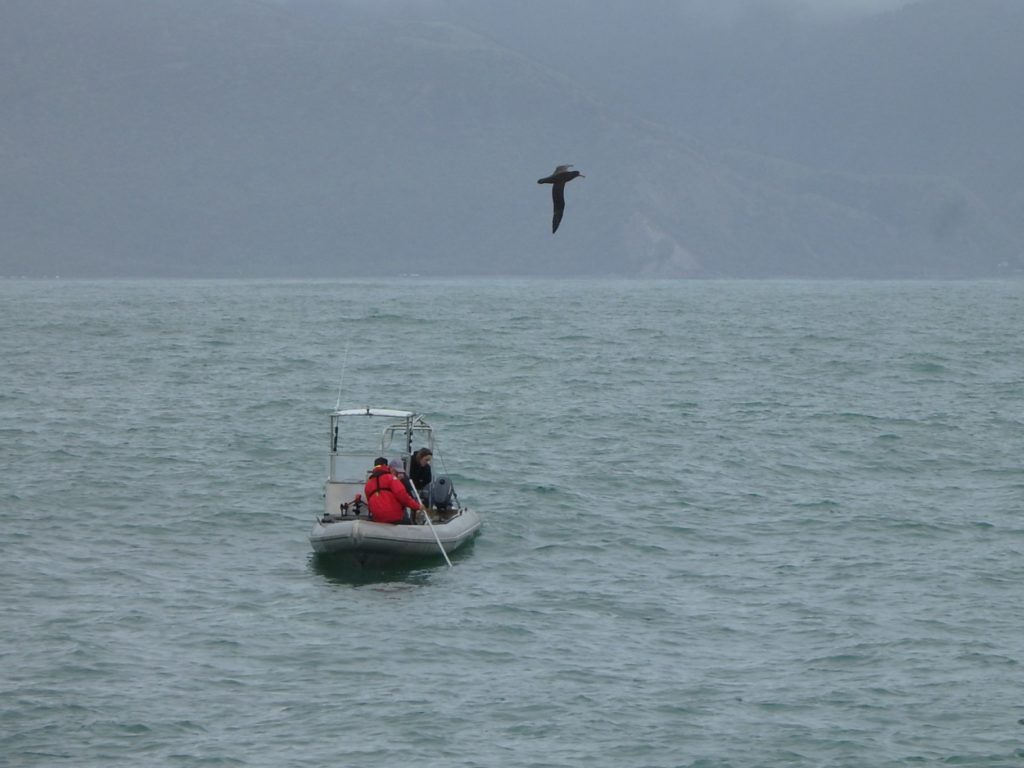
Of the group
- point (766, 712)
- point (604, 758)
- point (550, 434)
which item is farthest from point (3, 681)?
point (550, 434)

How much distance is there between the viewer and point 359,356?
72.7m

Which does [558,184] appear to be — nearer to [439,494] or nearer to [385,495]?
[385,495]

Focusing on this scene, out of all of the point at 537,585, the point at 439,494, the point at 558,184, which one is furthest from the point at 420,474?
the point at 558,184

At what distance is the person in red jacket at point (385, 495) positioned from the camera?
27844 millimetres

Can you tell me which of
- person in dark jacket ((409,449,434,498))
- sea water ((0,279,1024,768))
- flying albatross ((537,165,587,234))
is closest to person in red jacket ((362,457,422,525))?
sea water ((0,279,1024,768))

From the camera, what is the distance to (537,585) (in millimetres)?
27453

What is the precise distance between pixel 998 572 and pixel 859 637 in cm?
545

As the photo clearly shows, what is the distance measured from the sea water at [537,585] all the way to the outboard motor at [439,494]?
1.26 metres

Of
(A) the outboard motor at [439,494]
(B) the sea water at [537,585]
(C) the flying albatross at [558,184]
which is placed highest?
(C) the flying albatross at [558,184]

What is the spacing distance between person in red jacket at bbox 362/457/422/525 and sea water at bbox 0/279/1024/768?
989 millimetres

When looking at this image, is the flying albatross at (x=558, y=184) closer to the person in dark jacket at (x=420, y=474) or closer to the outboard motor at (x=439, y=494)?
the person in dark jacket at (x=420, y=474)

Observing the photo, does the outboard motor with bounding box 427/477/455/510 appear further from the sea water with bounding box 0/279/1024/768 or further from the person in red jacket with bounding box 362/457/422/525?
the person in red jacket with bounding box 362/457/422/525

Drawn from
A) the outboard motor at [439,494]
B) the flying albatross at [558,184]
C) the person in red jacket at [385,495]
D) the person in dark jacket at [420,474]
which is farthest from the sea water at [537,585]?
the flying albatross at [558,184]

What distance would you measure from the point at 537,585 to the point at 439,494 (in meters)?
3.24
